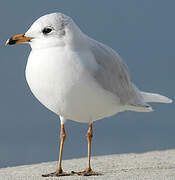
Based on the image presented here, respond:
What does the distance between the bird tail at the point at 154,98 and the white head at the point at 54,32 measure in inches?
73.2

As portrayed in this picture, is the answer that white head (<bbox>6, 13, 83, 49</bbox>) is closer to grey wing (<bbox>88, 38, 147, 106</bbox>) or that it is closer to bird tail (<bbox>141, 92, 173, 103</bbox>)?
grey wing (<bbox>88, 38, 147, 106</bbox>)

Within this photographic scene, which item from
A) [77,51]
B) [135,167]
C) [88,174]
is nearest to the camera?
[77,51]

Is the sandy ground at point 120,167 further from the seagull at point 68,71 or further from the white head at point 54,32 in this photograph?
the white head at point 54,32

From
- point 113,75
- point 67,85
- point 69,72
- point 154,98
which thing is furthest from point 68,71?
point 154,98

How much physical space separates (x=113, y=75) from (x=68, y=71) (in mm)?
765

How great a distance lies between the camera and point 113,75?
6.43 meters

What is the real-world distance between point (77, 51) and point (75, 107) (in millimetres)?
692

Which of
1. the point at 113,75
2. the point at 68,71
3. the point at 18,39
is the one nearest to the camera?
the point at 68,71

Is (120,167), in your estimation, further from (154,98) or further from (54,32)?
(54,32)

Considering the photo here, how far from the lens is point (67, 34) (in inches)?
238

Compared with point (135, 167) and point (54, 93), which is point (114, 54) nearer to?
point (54, 93)

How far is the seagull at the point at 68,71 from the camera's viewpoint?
5.94m

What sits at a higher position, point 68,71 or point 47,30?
point 47,30

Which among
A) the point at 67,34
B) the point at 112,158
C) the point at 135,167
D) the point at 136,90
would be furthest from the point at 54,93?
the point at 112,158
